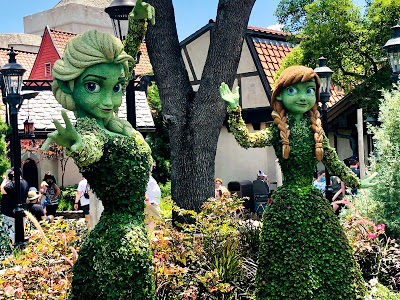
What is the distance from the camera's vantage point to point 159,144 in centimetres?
1642

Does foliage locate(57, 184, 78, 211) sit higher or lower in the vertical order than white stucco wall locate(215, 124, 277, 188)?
lower

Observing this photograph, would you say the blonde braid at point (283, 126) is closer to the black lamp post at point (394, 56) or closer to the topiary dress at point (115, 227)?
the topiary dress at point (115, 227)

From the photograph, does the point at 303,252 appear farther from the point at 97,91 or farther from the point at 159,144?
the point at 159,144

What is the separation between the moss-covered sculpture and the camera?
171 inches

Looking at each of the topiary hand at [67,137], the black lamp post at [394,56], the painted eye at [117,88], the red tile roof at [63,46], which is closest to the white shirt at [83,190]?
the painted eye at [117,88]

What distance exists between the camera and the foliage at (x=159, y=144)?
15938 millimetres

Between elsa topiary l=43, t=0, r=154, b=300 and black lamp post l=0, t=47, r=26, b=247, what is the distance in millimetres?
4121

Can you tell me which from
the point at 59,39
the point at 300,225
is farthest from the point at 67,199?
the point at 300,225

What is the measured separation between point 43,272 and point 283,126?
94.8 inches

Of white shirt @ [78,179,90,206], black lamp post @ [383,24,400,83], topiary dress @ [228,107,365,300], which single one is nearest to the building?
black lamp post @ [383,24,400,83]

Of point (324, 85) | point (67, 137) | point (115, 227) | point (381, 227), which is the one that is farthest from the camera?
point (324, 85)

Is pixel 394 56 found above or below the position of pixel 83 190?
above

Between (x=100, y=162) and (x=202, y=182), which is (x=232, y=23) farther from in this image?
(x=100, y=162)

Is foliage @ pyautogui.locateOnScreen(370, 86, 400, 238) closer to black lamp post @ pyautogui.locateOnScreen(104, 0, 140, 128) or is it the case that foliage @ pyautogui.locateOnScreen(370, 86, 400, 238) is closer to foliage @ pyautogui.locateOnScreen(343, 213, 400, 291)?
foliage @ pyautogui.locateOnScreen(343, 213, 400, 291)
